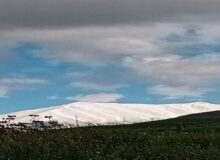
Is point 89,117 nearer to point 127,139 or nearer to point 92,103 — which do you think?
point 92,103

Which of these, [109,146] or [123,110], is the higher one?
[123,110]

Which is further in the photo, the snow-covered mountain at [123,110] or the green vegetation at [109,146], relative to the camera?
the snow-covered mountain at [123,110]

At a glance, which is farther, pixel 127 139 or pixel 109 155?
pixel 127 139

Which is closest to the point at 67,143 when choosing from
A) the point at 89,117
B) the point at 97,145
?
the point at 97,145

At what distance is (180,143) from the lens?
1664 centimetres

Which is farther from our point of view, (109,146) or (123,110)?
(123,110)

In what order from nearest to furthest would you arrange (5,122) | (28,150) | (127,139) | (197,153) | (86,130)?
(197,153) < (28,150) < (127,139) < (86,130) < (5,122)

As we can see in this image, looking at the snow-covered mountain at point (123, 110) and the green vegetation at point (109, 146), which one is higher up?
the snow-covered mountain at point (123, 110)

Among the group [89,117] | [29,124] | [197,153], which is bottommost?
[197,153]

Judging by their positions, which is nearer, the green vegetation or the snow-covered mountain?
the green vegetation

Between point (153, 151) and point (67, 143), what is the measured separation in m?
2.20

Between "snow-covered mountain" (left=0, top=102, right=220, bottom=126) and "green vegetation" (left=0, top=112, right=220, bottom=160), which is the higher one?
"snow-covered mountain" (left=0, top=102, right=220, bottom=126)

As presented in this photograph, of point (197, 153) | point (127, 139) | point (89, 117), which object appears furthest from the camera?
point (89, 117)

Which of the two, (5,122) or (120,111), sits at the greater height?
(120,111)
